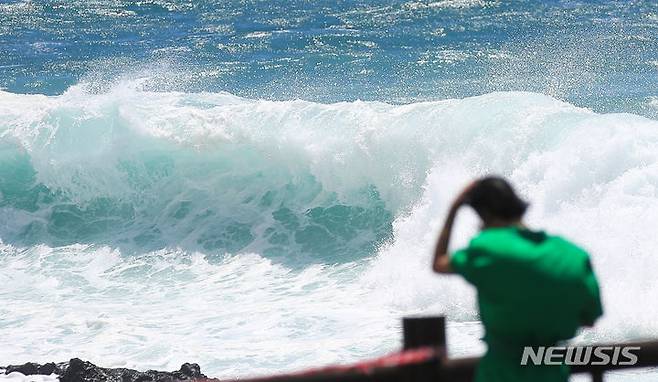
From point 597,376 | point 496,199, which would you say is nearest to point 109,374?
point 597,376

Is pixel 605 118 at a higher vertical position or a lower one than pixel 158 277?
higher

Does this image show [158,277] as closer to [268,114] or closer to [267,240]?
[267,240]

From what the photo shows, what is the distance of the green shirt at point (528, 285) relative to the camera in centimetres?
292

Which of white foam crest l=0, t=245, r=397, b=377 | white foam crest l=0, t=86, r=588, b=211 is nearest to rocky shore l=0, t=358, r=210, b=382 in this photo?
white foam crest l=0, t=245, r=397, b=377

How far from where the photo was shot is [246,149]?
710 inches

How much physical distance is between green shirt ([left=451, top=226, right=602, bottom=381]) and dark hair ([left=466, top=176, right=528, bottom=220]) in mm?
72

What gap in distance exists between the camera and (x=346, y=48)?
31.9m

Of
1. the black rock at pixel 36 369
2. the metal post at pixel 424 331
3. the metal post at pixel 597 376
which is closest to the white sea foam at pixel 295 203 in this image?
the black rock at pixel 36 369

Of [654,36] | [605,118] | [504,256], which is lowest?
[654,36]

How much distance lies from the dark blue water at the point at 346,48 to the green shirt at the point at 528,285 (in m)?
19.2

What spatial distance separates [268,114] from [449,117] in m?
3.90

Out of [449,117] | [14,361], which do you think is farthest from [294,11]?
[14,361]

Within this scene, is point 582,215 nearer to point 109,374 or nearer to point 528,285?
point 109,374

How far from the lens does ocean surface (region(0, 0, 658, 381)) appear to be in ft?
36.6
